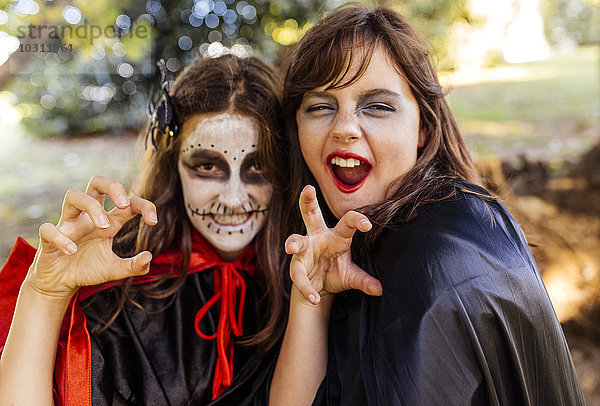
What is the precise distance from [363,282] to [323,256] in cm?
16

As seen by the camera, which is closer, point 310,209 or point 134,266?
point 310,209

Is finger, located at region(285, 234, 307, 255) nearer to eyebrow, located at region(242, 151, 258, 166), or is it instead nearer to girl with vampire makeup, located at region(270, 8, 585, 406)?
girl with vampire makeup, located at region(270, 8, 585, 406)

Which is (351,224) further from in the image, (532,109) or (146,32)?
(532,109)

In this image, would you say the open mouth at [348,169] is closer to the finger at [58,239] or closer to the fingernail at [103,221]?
the fingernail at [103,221]

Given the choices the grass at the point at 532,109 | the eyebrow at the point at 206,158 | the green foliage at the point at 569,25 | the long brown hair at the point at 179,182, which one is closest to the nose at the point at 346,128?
the long brown hair at the point at 179,182

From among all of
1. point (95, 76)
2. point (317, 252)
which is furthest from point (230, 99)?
point (95, 76)

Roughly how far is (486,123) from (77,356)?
826 cm

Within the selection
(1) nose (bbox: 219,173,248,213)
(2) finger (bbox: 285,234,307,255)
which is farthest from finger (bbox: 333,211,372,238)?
(1) nose (bbox: 219,173,248,213)

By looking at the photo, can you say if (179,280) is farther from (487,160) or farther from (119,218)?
(487,160)

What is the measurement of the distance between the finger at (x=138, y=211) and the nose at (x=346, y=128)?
685 mm

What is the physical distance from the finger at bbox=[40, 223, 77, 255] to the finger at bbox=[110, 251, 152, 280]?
201 millimetres

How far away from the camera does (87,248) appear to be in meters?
1.83

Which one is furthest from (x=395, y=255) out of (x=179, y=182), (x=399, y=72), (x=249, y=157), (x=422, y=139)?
(x=179, y=182)

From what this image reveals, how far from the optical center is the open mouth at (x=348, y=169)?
6.34ft
